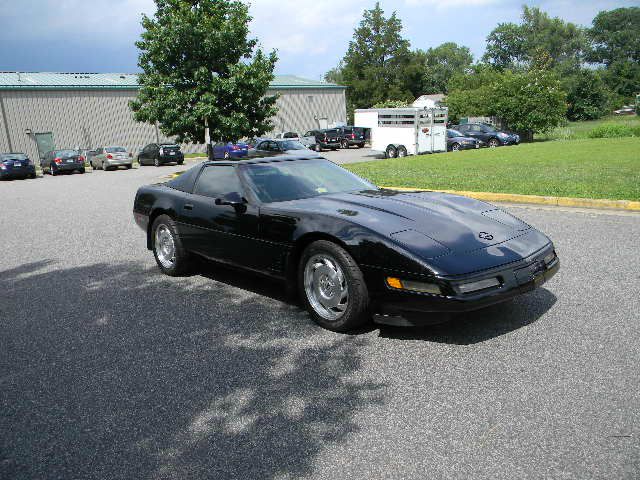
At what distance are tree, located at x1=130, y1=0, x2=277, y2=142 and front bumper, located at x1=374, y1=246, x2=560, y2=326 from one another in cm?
1983

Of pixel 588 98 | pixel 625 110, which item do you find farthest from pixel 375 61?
pixel 625 110

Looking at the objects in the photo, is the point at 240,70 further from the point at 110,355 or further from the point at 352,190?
the point at 110,355

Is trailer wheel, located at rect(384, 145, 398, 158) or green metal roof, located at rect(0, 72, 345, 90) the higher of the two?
green metal roof, located at rect(0, 72, 345, 90)

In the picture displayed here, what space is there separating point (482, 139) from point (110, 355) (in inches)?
1218

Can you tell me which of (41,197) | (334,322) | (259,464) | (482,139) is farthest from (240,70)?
(259,464)

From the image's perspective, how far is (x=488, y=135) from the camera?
107 feet

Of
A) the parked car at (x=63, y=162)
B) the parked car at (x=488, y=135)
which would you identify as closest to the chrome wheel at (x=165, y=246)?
the parked car at (x=63, y=162)

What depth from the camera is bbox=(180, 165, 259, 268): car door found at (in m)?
5.16

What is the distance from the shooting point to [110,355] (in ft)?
13.9

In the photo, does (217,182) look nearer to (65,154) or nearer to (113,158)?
(65,154)

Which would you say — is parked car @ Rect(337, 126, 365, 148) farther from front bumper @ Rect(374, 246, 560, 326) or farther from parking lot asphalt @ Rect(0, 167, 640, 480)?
front bumper @ Rect(374, 246, 560, 326)

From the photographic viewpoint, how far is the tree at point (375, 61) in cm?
8456

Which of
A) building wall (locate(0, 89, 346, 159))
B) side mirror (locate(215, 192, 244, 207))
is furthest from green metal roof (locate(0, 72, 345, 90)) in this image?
side mirror (locate(215, 192, 244, 207))

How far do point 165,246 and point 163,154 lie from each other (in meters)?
28.0
